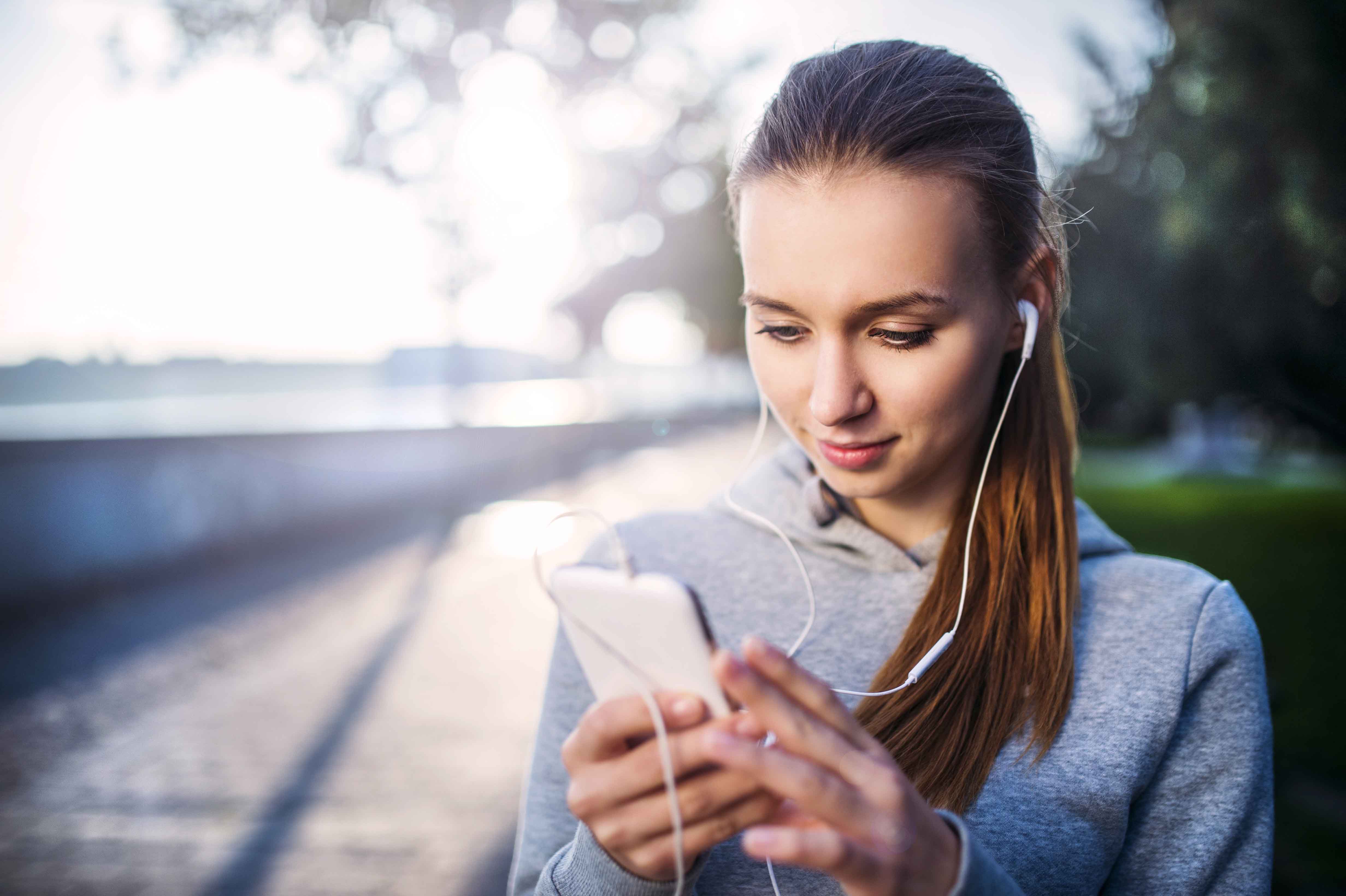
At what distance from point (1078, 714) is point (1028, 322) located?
0.69m

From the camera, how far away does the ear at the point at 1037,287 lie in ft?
5.31

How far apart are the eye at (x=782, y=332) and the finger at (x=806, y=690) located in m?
0.72

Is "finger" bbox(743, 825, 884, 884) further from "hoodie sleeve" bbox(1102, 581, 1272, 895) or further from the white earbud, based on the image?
the white earbud

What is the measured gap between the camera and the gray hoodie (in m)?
1.45

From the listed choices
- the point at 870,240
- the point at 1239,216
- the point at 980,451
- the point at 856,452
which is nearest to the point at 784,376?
the point at 856,452

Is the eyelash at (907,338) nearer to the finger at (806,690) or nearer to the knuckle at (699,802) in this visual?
the finger at (806,690)

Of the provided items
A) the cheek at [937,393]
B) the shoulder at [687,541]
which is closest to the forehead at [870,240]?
the cheek at [937,393]

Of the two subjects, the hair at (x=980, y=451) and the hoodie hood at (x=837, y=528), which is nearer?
the hair at (x=980, y=451)

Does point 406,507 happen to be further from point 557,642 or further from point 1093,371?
point 1093,371

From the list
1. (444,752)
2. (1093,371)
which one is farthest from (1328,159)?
(1093,371)

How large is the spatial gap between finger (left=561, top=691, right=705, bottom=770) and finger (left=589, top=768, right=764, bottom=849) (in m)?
0.07

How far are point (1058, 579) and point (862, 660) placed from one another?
390 millimetres

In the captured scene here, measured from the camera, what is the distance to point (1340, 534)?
11.1 m

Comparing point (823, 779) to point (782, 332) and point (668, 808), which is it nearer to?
point (668, 808)
